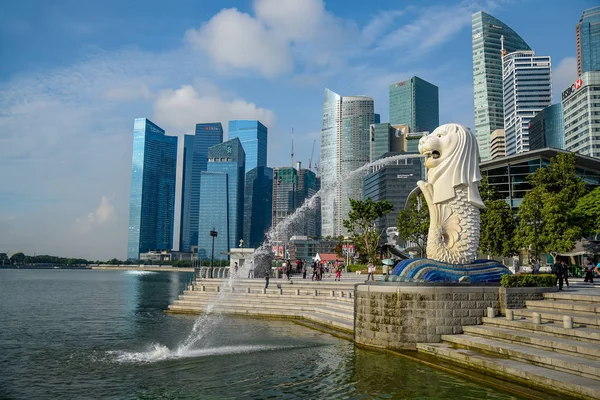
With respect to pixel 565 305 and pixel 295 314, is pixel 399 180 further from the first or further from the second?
pixel 565 305

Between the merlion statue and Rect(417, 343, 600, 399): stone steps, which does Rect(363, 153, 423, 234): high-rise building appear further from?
Rect(417, 343, 600, 399): stone steps

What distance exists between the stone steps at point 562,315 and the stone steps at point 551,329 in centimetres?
25

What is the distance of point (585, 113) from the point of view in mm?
136125

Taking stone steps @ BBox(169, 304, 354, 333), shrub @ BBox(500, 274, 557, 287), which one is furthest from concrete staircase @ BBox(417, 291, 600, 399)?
stone steps @ BBox(169, 304, 354, 333)

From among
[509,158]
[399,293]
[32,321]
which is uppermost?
[509,158]

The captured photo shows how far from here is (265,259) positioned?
147 feet

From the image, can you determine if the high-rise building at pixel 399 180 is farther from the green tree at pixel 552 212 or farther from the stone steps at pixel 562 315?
the stone steps at pixel 562 315

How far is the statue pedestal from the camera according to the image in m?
18.9

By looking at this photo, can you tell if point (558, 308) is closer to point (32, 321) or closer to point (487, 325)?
point (487, 325)

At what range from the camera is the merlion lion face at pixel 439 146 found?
21422mm

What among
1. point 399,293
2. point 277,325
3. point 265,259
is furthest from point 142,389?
point 265,259

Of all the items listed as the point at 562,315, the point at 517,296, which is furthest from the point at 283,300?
the point at 562,315

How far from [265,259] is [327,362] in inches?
1121

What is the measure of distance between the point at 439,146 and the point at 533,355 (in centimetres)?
1067
